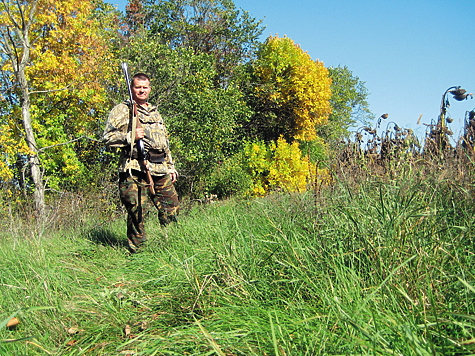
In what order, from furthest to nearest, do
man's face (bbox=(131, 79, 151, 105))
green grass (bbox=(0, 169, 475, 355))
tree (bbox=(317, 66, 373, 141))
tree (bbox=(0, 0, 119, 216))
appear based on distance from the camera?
tree (bbox=(317, 66, 373, 141)), tree (bbox=(0, 0, 119, 216)), man's face (bbox=(131, 79, 151, 105)), green grass (bbox=(0, 169, 475, 355))

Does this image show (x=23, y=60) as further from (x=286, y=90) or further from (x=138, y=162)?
(x=286, y=90)

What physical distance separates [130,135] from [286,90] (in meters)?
16.4

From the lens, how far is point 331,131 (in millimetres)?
28047

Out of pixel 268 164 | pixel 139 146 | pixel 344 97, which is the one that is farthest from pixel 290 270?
pixel 344 97

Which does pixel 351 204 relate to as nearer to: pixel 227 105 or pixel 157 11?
pixel 227 105

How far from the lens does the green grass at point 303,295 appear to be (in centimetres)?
157

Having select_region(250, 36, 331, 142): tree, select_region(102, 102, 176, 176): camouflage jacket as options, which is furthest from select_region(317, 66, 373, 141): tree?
select_region(102, 102, 176, 176): camouflage jacket

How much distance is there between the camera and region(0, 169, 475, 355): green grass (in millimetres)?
1566

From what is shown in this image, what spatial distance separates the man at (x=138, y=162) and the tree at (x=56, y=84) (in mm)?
8073

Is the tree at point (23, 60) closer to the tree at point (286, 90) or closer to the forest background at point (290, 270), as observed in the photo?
the forest background at point (290, 270)

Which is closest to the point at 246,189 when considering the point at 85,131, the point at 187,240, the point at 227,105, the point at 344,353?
the point at 227,105

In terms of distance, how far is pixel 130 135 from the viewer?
4.18m

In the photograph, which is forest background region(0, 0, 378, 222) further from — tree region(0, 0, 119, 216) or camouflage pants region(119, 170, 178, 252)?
camouflage pants region(119, 170, 178, 252)

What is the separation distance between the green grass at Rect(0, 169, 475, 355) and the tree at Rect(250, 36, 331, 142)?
55.6ft
